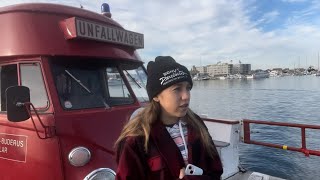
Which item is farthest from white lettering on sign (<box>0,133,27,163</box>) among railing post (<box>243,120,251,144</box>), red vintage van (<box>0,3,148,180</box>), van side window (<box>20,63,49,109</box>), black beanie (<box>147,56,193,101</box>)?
railing post (<box>243,120,251,144</box>)

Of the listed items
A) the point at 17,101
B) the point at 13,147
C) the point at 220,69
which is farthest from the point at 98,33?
the point at 220,69

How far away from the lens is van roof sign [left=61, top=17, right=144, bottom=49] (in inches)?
156

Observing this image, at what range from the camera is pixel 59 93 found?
3891mm

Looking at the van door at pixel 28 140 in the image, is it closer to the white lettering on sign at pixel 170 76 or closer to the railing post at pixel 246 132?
the white lettering on sign at pixel 170 76

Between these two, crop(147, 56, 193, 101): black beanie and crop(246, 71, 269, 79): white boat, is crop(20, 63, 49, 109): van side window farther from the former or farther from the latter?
crop(246, 71, 269, 79): white boat

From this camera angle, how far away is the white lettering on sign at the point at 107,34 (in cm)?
A: 405

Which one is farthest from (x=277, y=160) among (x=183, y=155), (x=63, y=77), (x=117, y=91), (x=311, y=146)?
(x=183, y=155)

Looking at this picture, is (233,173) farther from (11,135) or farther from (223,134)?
(11,135)

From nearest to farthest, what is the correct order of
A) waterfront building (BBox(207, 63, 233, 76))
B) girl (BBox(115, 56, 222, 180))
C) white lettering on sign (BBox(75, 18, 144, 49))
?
girl (BBox(115, 56, 222, 180)) < white lettering on sign (BBox(75, 18, 144, 49)) < waterfront building (BBox(207, 63, 233, 76))

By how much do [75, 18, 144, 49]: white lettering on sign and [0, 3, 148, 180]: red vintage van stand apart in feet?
0.04

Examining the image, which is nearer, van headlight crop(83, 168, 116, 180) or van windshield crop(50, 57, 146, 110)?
van headlight crop(83, 168, 116, 180)

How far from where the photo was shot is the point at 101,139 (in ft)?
12.4

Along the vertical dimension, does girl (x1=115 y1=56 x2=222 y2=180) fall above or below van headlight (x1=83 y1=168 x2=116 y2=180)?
above

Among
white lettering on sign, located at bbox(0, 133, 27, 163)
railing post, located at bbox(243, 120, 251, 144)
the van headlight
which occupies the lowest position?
railing post, located at bbox(243, 120, 251, 144)
